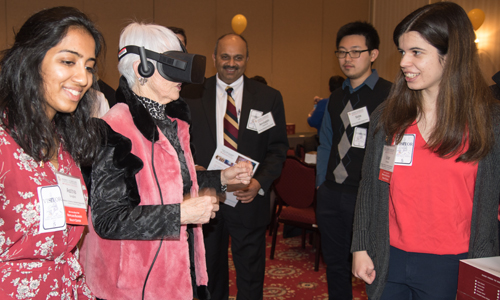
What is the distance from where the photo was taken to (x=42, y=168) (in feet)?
3.80

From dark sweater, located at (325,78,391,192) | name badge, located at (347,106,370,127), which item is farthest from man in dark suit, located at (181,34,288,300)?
name badge, located at (347,106,370,127)

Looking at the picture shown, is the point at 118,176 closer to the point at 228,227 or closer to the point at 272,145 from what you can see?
the point at 228,227

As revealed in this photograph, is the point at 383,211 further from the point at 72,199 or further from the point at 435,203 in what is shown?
the point at 72,199

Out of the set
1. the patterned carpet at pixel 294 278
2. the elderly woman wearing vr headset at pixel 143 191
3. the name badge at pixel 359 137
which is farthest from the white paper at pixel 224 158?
the patterned carpet at pixel 294 278

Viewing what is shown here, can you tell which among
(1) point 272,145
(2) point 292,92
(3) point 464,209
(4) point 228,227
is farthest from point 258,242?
(2) point 292,92

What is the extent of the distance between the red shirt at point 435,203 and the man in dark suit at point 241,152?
1205 mm

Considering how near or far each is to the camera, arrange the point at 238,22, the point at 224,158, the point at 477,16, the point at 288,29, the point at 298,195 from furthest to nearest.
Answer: the point at 288,29
the point at 238,22
the point at 477,16
the point at 298,195
the point at 224,158

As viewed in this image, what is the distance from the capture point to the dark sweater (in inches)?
99.0

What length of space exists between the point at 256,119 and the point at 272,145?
0.25 meters

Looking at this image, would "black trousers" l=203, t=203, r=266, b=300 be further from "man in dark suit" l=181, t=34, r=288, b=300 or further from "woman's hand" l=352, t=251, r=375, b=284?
"woman's hand" l=352, t=251, r=375, b=284

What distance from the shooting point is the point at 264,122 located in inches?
105

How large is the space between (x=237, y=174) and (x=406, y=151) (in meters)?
0.77

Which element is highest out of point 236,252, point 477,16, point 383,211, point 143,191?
point 477,16

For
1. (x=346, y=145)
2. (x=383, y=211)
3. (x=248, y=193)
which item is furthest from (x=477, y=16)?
(x=383, y=211)
